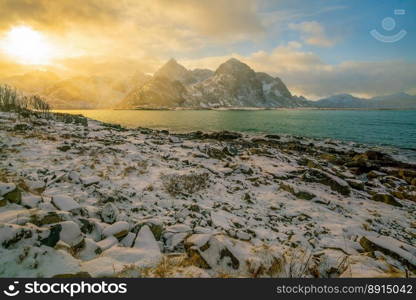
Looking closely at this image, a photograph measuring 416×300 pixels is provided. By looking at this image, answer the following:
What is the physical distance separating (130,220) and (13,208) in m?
3.18

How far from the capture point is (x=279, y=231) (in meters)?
7.83

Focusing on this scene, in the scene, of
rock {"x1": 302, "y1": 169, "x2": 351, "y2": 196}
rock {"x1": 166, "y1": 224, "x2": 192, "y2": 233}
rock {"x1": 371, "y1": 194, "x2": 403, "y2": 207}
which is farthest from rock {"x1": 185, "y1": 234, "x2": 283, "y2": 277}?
rock {"x1": 371, "y1": 194, "x2": 403, "y2": 207}

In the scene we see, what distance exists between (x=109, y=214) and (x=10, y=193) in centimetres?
282

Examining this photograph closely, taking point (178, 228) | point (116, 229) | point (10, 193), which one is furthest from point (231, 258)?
point (10, 193)

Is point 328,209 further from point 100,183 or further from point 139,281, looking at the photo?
point 100,183

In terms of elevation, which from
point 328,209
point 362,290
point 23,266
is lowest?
point 328,209

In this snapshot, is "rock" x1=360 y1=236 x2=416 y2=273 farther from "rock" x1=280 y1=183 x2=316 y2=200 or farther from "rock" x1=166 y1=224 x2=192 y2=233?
"rock" x1=166 y1=224 x2=192 y2=233

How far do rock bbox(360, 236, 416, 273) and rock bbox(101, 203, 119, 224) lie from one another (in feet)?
28.5

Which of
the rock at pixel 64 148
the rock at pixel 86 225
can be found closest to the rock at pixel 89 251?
the rock at pixel 86 225

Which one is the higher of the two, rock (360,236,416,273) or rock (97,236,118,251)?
rock (97,236,118,251)

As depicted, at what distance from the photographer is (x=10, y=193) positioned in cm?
609

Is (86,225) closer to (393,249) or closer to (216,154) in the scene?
(393,249)

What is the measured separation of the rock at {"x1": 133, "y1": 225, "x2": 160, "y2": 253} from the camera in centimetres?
543

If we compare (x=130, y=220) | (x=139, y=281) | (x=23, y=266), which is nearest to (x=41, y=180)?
(x=130, y=220)
